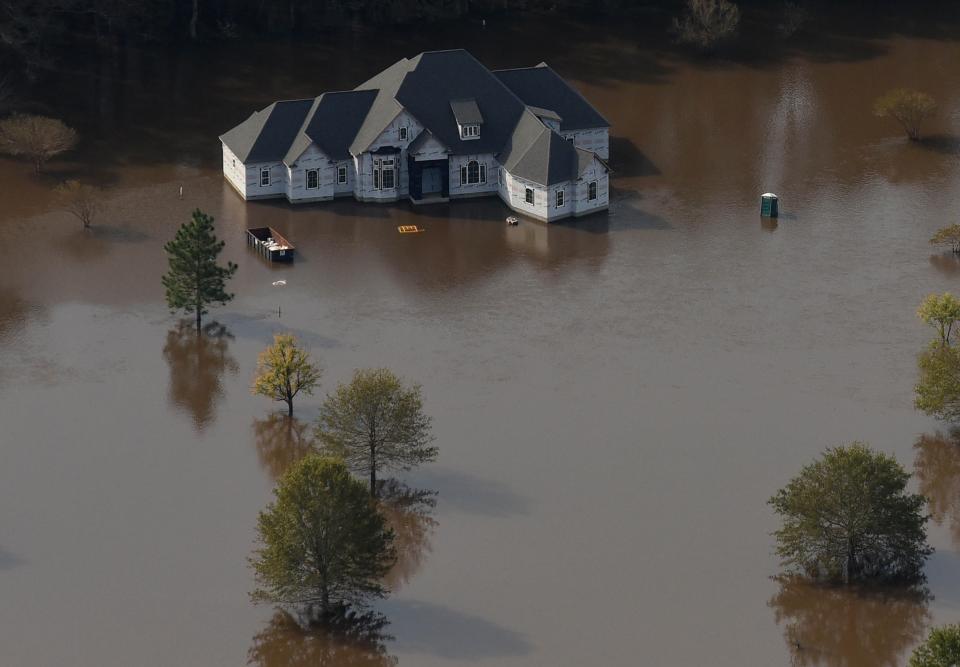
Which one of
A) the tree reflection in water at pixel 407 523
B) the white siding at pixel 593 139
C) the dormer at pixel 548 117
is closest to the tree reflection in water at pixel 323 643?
the tree reflection in water at pixel 407 523

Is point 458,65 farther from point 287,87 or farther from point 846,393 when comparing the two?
point 846,393

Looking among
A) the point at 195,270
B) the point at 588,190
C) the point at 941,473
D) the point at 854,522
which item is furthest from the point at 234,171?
the point at 854,522

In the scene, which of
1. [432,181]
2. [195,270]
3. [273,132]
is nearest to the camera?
[195,270]

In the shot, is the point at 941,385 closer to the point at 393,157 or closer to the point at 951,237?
the point at 951,237

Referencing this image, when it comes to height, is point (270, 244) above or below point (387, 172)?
below

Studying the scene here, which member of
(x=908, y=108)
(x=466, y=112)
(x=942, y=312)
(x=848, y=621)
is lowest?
(x=848, y=621)

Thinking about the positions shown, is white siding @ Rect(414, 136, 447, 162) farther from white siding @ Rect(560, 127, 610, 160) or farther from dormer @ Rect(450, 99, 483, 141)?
white siding @ Rect(560, 127, 610, 160)
